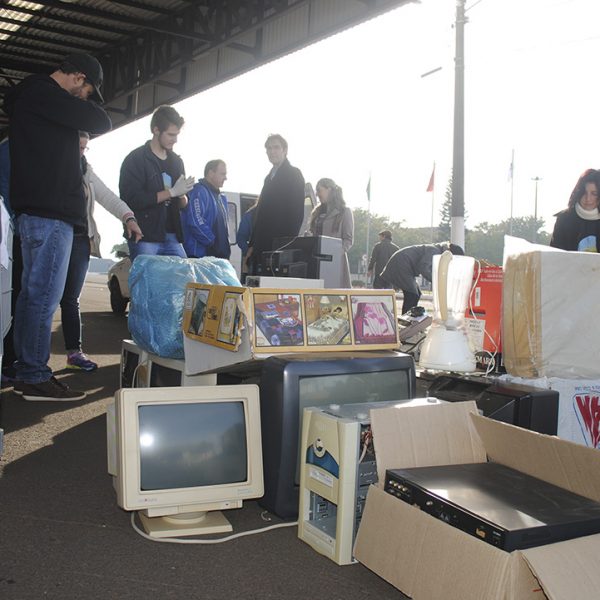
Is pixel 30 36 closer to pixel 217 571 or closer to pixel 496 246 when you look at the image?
pixel 217 571

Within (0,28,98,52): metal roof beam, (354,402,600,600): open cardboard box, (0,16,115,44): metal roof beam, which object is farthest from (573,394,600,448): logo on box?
(0,28,98,52): metal roof beam

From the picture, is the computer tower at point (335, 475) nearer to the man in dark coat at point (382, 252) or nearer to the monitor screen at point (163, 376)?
the monitor screen at point (163, 376)

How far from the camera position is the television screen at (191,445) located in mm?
2109

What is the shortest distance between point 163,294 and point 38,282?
0.78 m

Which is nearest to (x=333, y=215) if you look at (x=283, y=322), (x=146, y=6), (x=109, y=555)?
(x=283, y=322)

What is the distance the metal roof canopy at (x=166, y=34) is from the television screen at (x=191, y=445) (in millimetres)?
5455

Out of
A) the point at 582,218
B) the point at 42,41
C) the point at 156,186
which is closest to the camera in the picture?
the point at 582,218

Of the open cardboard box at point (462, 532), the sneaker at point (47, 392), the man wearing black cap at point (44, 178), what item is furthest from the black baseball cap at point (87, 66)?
the open cardboard box at point (462, 532)

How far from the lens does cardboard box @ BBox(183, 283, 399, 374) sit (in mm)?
2428

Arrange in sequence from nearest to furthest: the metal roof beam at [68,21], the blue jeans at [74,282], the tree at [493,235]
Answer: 1. the blue jeans at [74,282]
2. the metal roof beam at [68,21]
3. the tree at [493,235]

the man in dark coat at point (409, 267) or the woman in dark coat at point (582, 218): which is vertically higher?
the woman in dark coat at point (582, 218)

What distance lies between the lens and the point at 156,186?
4.16 m

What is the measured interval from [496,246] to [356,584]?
2703 inches

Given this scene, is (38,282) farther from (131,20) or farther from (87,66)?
(131,20)
